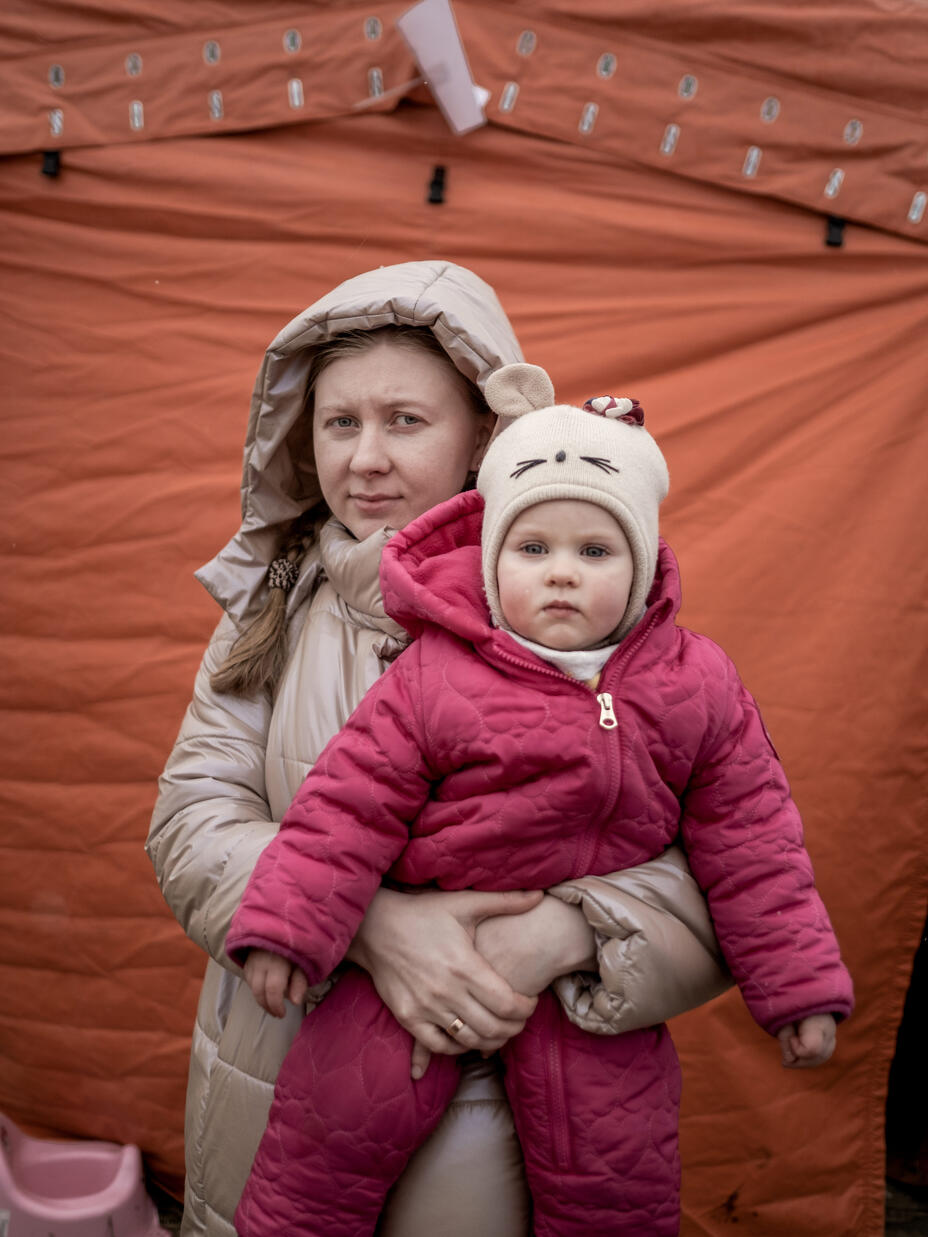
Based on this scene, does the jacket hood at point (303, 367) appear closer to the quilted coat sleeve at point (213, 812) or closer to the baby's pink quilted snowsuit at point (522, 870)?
the quilted coat sleeve at point (213, 812)

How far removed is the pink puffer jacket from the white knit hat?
6 centimetres

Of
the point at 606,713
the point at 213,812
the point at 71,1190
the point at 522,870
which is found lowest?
the point at 71,1190

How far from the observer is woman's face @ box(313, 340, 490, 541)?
1.25 meters

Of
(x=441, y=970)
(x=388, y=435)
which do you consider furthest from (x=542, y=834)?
(x=388, y=435)

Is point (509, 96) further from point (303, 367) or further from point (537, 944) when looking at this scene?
point (537, 944)

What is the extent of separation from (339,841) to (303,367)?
0.65m

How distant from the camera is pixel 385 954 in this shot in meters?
1.01

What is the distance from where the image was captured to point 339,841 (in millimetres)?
979

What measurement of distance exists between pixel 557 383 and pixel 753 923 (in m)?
1.30

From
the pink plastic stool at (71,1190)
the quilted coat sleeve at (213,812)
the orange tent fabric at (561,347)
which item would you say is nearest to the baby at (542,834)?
the quilted coat sleeve at (213,812)

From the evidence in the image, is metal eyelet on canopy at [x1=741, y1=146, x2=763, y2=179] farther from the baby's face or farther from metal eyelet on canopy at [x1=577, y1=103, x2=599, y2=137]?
the baby's face

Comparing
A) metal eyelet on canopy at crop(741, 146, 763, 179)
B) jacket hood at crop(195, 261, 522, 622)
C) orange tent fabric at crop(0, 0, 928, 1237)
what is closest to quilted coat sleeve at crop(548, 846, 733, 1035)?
jacket hood at crop(195, 261, 522, 622)

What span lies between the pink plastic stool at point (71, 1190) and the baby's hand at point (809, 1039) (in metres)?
1.68

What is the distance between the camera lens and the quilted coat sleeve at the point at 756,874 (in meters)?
1.01
